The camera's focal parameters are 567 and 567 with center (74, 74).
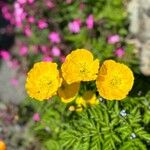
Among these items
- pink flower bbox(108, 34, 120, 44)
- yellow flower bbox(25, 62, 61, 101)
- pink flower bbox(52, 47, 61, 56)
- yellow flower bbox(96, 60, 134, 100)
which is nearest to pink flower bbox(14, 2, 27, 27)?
pink flower bbox(52, 47, 61, 56)

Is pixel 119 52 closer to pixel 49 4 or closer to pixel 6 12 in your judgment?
pixel 49 4

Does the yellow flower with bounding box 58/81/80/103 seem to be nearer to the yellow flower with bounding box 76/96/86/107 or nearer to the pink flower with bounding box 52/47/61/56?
the yellow flower with bounding box 76/96/86/107

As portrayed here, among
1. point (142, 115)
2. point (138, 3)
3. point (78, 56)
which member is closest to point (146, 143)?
point (142, 115)

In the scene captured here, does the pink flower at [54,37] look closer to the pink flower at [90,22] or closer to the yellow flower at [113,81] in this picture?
the pink flower at [90,22]

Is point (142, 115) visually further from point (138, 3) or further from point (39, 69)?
point (138, 3)

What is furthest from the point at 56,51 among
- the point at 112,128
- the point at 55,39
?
the point at 112,128
